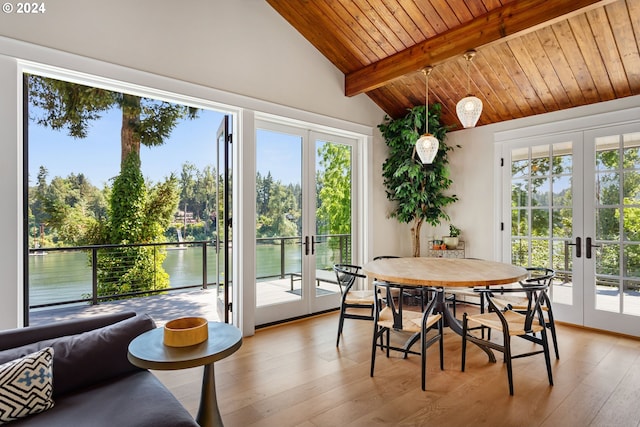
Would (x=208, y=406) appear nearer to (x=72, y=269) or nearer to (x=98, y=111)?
(x=72, y=269)

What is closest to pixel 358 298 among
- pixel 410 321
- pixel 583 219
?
pixel 410 321

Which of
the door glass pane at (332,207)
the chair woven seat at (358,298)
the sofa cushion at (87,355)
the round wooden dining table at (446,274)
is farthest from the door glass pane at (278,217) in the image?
the sofa cushion at (87,355)

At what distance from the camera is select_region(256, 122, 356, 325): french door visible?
3.88 meters

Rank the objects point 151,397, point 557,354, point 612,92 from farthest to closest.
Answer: point 612,92 < point 557,354 < point 151,397

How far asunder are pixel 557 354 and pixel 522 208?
6.40 ft

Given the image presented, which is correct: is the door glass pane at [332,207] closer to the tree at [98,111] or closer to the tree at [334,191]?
the tree at [334,191]

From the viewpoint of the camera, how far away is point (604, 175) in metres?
3.71

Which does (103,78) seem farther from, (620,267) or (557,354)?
(620,267)

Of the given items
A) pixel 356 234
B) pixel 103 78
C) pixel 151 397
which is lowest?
pixel 151 397

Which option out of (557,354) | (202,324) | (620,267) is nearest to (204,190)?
(202,324)

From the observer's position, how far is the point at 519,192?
14.2ft

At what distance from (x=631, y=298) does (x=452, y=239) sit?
6.13 ft

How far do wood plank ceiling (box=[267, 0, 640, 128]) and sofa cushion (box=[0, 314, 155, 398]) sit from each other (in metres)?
3.50

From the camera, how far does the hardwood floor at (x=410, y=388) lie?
208cm
